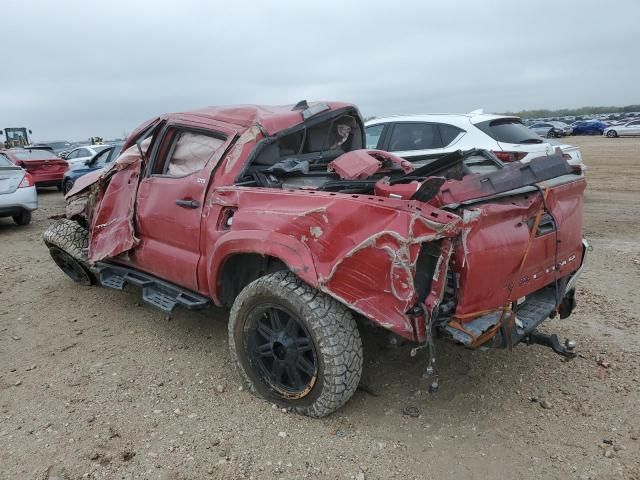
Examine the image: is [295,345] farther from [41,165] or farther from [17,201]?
[41,165]

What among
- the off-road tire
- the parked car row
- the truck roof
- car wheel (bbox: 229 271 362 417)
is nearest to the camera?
car wheel (bbox: 229 271 362 417)

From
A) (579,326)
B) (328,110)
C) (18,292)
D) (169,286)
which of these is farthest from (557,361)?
(18,292)

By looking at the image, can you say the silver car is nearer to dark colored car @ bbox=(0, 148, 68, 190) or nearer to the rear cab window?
dark colored car @ bbox=(0, 148, 68, 190)

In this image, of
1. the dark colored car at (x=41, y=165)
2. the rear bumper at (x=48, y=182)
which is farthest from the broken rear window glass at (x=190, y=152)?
the rear bumper at (x=48, y=182)

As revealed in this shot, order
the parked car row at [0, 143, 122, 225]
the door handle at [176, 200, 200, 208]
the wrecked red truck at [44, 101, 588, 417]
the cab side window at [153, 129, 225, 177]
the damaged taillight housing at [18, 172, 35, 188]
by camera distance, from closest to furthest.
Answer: the wrecked red truck at [44, 101, 588, 417]
the door handle at [176, 200, 200, 208]
the cab side window at [153, 129, 225, 177]
the parked car row at [0, 143, 122, 225]
the damaged taillight housing at [18, 172, 35, 188]

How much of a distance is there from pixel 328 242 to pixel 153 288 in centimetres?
211

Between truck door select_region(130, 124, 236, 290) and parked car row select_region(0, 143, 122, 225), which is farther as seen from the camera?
parked car row select_region(0, 143, 122, 225)

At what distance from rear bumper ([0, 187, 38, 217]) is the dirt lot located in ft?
17.5

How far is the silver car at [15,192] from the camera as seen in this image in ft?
30.8

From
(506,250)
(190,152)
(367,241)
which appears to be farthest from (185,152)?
(506,250)

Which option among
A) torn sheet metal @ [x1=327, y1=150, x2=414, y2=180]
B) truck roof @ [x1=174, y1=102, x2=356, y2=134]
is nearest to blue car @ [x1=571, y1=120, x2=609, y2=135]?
truck roof @ [x1=174, y1=102, x2=356, y2=134]

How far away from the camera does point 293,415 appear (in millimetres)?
3242

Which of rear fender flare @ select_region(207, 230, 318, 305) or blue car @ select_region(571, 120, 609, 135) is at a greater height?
rear fender flare @ select_region(207, 230, 318, 305)

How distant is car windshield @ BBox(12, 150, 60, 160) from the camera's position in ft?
49.9
